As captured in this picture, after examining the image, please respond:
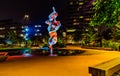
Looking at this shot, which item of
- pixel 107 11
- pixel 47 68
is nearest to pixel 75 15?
pixel 47 68

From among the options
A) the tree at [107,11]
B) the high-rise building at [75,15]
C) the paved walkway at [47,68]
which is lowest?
the paved walkway at [47,68]

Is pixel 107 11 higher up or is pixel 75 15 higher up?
pixel 75 15

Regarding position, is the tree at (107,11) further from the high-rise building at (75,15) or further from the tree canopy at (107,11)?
the high-rise building at (75,15)

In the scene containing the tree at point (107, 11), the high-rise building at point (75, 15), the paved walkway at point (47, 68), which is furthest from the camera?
the high-rise building at point (75, 15)

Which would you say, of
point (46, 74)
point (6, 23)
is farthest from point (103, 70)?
point (6, 23)

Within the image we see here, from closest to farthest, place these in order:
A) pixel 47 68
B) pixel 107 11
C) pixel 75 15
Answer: pixel 107 11 → pixel 47 68 → pixel 75 15

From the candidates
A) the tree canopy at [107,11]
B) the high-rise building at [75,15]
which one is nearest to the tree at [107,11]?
the tree canopy at [107,11]

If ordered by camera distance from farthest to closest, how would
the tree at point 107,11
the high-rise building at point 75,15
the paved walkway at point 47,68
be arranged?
1. the high-rise building at point 75,15
2. the paved walkway at point 47,68
3. the tree at point 107,11

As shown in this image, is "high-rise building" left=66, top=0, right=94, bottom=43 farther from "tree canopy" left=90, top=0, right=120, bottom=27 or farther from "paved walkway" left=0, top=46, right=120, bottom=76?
"tree canopy" left=90, top=0, right=120, bottom=27

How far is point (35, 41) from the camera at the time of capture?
87.8 m

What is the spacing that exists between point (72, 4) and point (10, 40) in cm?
6890

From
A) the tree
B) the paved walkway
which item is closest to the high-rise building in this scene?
the paved walkway

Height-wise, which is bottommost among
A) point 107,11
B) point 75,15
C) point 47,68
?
point 47,68

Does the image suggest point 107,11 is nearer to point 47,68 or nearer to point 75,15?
point 47,68
